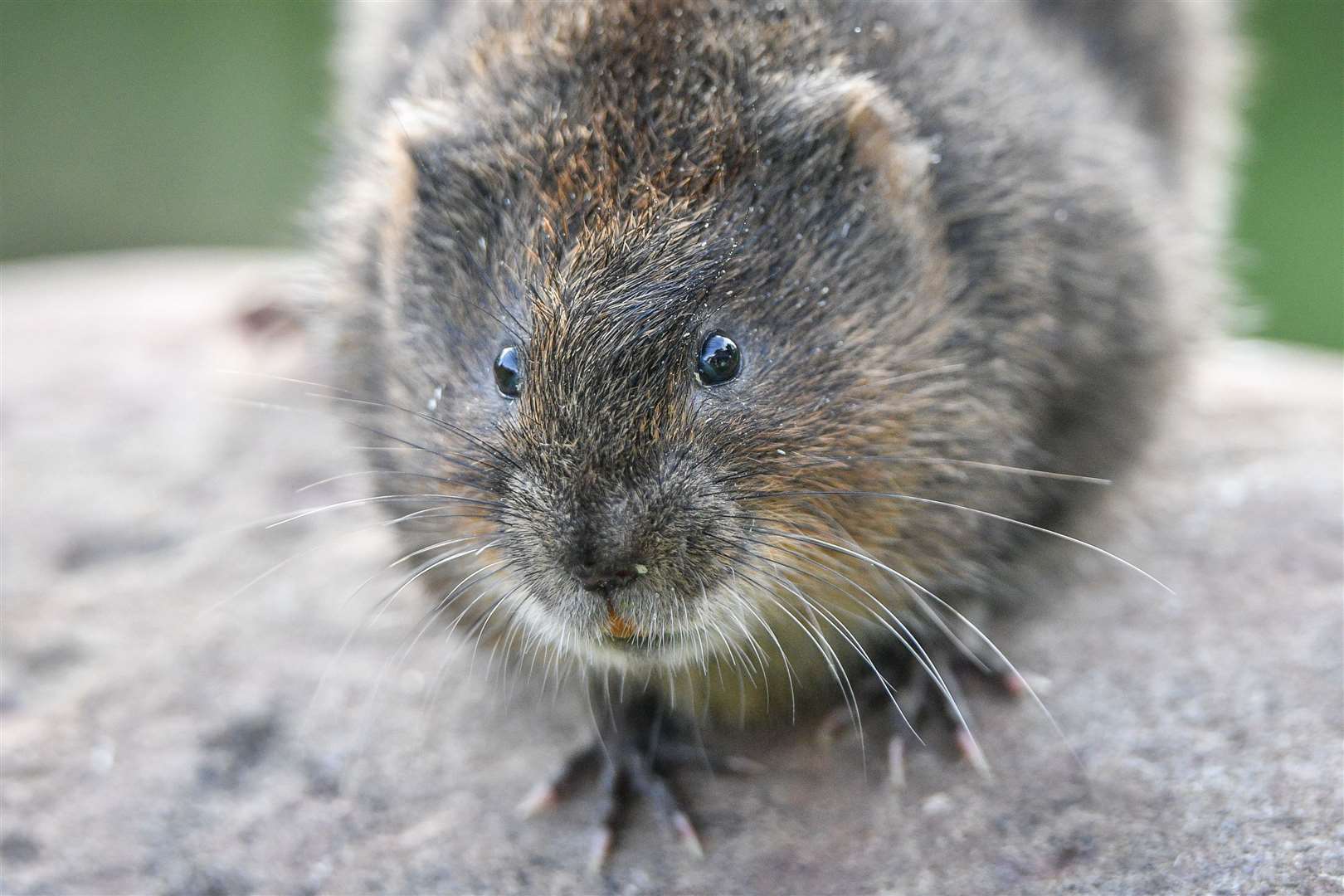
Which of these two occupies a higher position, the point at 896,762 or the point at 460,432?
the point at 460,432

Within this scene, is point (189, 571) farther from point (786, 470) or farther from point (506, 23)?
point (786, 470)

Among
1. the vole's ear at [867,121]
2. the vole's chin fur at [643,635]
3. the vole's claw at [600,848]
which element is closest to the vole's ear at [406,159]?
the vole's ear at [867,121]

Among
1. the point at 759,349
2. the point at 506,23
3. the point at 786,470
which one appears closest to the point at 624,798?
the point at 786,470

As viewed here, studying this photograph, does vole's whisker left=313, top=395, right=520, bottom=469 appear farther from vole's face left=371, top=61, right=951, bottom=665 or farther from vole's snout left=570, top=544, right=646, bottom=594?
vole's snout left=570, top=544, right=646, bottom=594

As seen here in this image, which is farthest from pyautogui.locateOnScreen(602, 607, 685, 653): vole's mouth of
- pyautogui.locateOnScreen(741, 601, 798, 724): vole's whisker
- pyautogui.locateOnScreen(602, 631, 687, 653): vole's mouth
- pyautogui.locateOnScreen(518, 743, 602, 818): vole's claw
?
pyautogui.locateOnScreen(518, 743, 602, 818): vole's claw

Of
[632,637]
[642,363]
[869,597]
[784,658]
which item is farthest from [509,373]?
[869,597]

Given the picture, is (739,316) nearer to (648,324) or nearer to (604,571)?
(648,324)

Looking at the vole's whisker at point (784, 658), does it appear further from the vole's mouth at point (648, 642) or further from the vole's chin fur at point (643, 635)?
the vole's mouth at point (648, 642)
